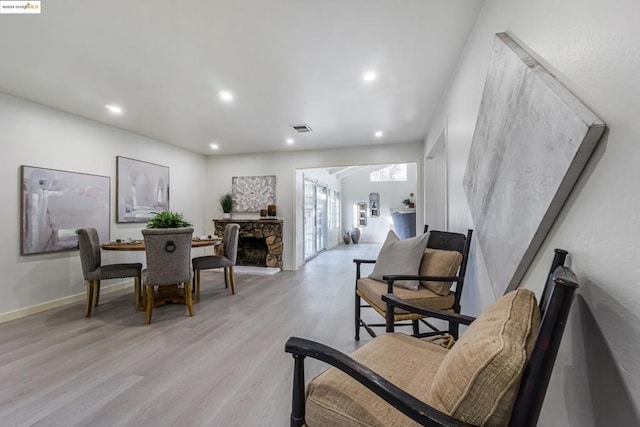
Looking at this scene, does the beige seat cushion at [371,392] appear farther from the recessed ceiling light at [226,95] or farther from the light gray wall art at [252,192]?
the light gray wall art at [252,192]

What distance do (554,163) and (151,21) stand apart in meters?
2.35

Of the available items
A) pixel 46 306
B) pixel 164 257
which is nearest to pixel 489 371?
pixel 164 257

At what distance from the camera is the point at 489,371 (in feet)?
1.95

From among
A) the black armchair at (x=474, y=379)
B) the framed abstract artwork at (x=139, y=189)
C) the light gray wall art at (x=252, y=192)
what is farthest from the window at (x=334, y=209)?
the black armchair at (x=474, y=379)

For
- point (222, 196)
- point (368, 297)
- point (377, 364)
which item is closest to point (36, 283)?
point (222, 196)

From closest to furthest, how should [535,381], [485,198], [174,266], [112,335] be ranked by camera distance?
[535,381], [485,198], [112,335], [174,266]

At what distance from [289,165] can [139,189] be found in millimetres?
2575

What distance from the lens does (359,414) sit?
0.83m

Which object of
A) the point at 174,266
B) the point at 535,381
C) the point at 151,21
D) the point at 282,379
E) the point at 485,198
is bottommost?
the point at 282,379

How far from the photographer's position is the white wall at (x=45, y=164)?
284 centimetres

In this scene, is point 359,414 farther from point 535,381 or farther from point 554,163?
point 554,163

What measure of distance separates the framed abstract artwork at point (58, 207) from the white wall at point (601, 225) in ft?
14.8

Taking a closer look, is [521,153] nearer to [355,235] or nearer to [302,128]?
[302,128]

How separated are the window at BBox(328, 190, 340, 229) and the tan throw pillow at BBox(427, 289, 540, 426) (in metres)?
7.96
